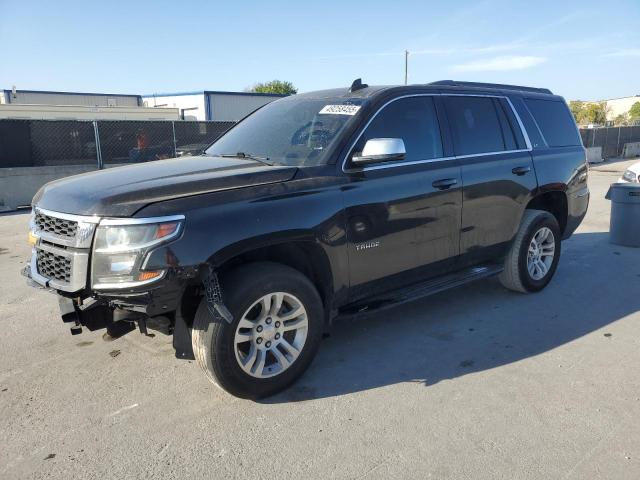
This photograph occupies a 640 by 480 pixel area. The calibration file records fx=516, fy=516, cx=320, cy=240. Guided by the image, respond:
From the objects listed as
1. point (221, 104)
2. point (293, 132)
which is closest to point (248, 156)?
point (293, 132)

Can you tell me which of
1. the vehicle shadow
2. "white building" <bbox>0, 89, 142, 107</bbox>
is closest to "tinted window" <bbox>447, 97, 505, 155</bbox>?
the vehicle shadow

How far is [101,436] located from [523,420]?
2.50 metres

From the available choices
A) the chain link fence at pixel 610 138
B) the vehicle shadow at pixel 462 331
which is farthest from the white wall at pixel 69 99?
the vehicle shadow at pixel 462 331

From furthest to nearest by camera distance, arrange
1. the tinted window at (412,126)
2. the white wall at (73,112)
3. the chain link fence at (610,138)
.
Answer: the white wall at (73,112)
the chain link fence at (610,138)
the tinted window at (412,126)

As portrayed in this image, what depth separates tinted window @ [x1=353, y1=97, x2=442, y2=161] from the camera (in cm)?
396

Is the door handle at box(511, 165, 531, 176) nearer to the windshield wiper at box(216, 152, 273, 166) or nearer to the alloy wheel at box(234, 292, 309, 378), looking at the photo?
the windshield wiper at box(216, 152, 273, 166)

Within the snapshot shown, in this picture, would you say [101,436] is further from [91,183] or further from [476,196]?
[476,196]

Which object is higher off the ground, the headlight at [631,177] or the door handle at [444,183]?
the door handle at [444,183]

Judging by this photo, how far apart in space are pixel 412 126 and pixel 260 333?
210 cm

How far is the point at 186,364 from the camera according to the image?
387 centimetres

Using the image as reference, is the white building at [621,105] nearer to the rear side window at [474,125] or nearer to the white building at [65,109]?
the white building at [65,109]

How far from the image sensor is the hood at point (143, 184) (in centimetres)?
294

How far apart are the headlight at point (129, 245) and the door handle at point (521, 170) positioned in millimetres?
3361

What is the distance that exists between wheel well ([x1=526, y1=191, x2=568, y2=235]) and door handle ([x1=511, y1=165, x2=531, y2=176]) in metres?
0.50
